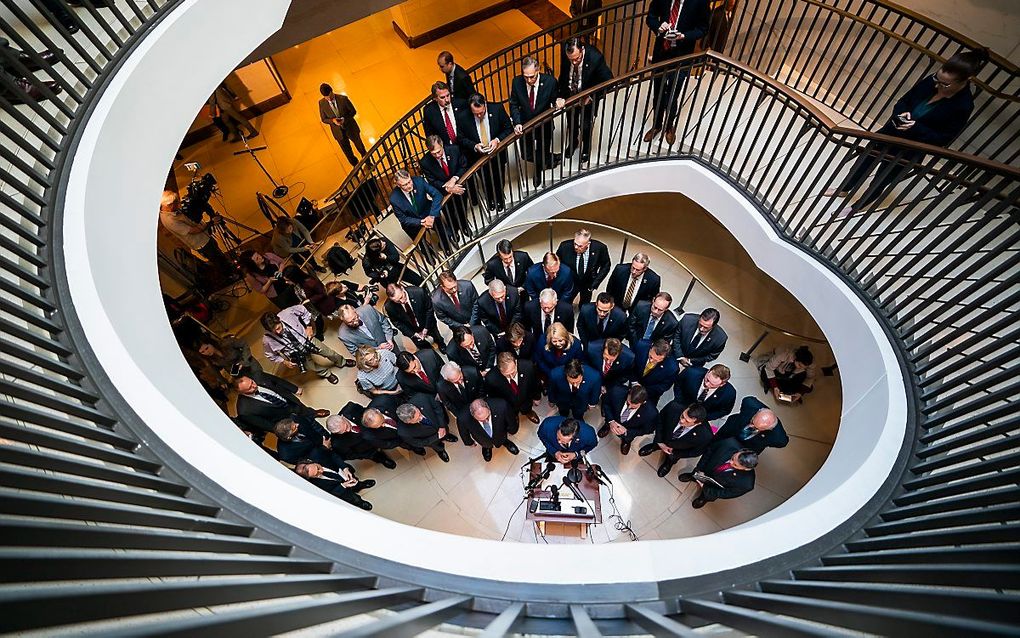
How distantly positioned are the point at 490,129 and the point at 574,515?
15.3 feet

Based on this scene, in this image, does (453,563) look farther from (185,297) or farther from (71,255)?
(185,297)

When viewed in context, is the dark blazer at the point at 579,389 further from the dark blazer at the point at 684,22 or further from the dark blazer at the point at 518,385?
the dark blazer at the point at 684,22

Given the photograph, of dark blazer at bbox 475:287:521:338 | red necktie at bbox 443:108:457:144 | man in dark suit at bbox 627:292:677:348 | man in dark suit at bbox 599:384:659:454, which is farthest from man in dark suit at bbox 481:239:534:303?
red necktie at bbox 443:108:457:144

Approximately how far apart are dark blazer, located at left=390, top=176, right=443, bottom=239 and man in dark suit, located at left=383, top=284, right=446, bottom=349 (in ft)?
2.87

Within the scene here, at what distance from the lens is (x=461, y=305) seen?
18.1 feet

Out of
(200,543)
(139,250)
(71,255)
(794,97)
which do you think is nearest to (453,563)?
(200,543)

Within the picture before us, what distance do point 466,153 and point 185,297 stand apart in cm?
506

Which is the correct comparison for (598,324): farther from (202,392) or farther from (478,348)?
(202,392)

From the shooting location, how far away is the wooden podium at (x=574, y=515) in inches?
190

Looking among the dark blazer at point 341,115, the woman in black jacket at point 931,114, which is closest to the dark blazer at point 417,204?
the dark blazer at point 341,115

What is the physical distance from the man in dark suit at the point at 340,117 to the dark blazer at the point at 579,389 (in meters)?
6.20

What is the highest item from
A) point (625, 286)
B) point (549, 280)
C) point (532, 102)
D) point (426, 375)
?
point (532, 102)

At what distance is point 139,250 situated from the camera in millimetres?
3465

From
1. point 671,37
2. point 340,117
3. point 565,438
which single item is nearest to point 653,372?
point 565,438
